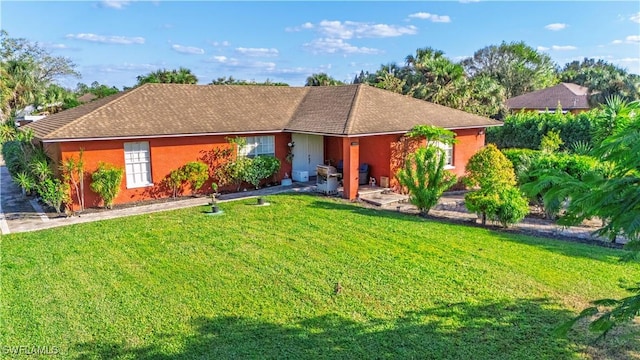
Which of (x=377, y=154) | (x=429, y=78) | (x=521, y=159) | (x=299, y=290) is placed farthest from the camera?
(x=429, y=78)

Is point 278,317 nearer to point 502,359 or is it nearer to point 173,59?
point 502,359

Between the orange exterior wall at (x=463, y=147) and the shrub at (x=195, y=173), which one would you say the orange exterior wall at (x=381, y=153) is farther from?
the shrub at (x=195, y=173)

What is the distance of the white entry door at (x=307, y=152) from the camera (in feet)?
69.2

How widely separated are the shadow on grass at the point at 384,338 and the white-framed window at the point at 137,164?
1129cm

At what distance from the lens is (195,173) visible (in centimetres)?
1784

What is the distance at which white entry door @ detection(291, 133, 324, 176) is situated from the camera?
69.2 ft

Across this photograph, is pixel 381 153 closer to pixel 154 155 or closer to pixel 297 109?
pixel 297 109

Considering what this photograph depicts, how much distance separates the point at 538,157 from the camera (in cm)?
1591

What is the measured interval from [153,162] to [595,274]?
51.2 ft

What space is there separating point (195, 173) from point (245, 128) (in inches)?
123

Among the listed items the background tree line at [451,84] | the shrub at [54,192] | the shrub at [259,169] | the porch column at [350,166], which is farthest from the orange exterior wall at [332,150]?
the shrub at [54,192]

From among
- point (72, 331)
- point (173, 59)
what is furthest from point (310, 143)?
point (173, 59)

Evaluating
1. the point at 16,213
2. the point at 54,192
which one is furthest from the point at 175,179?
the point at 16,213

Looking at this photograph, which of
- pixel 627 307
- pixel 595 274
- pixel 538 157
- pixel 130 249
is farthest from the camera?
pixel 538 157
